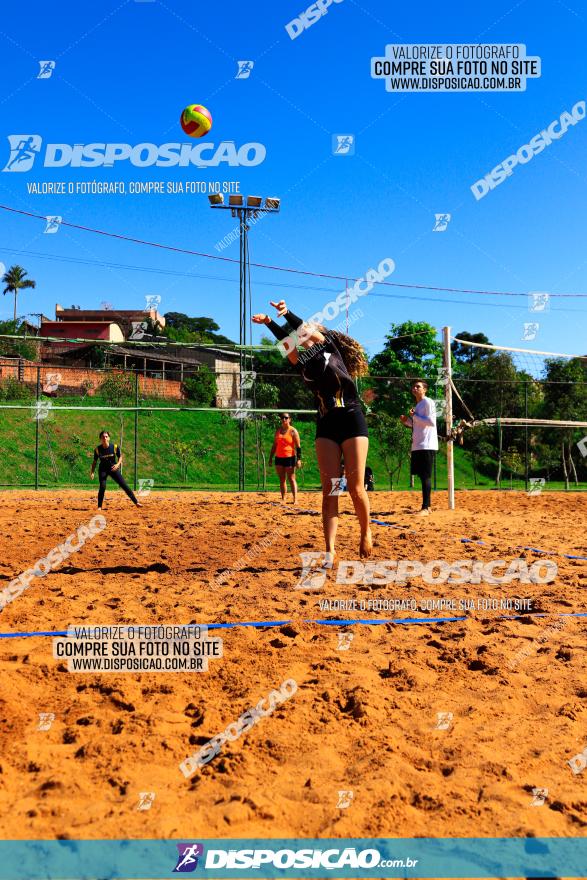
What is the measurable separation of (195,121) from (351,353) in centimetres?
766

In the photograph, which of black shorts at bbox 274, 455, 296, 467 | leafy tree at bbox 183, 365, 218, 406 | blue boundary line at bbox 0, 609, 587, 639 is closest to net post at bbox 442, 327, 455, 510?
black shorts at bbox 274, 455, 296, 467

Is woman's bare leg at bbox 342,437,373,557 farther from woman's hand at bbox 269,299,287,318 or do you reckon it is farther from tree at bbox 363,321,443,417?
tree at bbox 363,321,443,417

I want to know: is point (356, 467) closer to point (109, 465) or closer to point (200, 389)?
point (109, 465)

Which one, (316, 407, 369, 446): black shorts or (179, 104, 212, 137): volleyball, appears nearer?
(316, 407, 369, 446): black shorts

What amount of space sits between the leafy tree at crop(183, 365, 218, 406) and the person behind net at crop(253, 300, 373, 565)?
1954cm

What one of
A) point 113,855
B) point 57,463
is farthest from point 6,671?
point 57,463

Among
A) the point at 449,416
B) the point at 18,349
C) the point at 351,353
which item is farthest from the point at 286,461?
the point at 18,349

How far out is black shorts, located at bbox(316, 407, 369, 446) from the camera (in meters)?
5.45

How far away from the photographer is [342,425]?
546 centimetres

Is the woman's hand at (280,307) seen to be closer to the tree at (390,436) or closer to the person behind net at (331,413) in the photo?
the person behind net at (331,413)

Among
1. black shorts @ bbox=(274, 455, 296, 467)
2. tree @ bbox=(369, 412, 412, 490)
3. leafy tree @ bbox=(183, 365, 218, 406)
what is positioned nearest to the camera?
black shorts @ bbox=(274, 455, 296, 467)

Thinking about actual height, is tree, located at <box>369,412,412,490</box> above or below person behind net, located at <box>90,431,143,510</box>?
above

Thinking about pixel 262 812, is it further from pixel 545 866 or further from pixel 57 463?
pixel 57 463

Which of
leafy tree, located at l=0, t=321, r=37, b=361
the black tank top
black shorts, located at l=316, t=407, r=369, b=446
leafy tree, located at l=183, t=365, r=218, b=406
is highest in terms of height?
leafy tree, located at l=0, t=321, r=37, b=361
